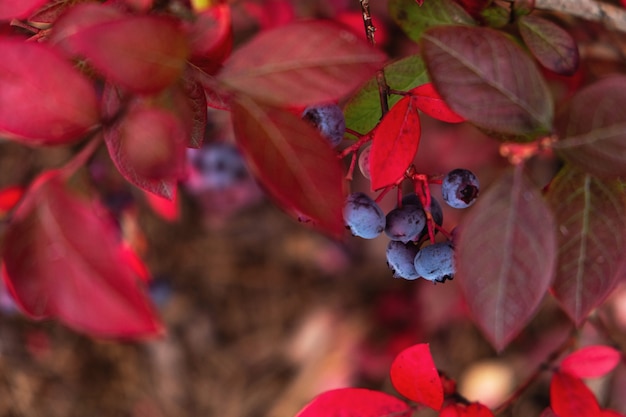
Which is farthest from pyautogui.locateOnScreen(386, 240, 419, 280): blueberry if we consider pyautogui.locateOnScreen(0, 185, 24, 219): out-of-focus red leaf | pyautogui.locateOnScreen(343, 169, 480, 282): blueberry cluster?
pyautogui.locateOnScreen(0, 185, 24, 219): out-of-focus red leaf

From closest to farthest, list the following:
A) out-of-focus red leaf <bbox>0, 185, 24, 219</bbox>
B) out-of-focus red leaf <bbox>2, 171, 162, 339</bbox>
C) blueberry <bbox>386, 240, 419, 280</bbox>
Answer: out-of-focus red leaf <bbox>2, 171, 162, 339</bbox> → blueberry <bbox>386, 240, 419, 280</bbox> → out-of-focus red leaf <bbox>0, 185, 24, 219</bbox>

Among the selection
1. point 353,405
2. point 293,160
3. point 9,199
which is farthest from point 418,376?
point 9,199

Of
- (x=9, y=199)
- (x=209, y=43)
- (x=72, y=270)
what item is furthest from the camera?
(x=9, y=199)

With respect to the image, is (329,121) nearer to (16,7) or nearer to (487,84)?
(487,84)

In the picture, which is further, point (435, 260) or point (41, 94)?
point (435, 260)

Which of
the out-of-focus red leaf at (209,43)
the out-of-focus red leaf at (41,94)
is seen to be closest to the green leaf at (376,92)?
the out-of-focus red leaf at (209,43)

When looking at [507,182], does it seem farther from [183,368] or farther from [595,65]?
[183,368]

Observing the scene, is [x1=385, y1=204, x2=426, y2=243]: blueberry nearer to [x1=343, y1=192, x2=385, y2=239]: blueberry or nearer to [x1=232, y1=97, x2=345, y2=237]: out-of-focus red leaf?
[x1=343, y1=192, x2=385, y2=239]: blueberry
